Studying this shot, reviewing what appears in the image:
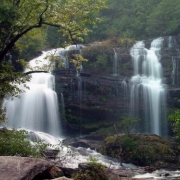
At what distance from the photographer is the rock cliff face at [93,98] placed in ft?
99.9

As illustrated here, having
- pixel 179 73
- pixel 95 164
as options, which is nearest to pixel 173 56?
pixel 179 73

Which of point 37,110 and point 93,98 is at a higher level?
point 93,98

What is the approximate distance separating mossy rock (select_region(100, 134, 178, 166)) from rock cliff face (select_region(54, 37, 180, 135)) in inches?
298

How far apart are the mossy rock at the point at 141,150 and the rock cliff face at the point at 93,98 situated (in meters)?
7.57

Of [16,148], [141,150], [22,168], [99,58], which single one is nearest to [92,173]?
[22,168]

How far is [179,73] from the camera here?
33.8 m

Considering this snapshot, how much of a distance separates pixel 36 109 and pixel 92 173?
19.6 m

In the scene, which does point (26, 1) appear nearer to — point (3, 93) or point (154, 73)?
point (3, 93)

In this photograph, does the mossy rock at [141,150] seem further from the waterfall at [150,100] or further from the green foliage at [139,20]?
the green foliage at [139,20]

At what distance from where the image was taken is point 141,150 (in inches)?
856

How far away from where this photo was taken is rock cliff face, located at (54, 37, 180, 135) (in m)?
30.5

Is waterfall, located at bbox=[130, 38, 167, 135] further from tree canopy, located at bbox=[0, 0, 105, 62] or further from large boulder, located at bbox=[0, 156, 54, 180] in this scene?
large boulder, located at bbox=[0, 156, 54, 180]

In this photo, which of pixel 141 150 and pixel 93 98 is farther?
pixel 93 98

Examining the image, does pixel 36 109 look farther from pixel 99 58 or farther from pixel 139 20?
pixel 139 20
